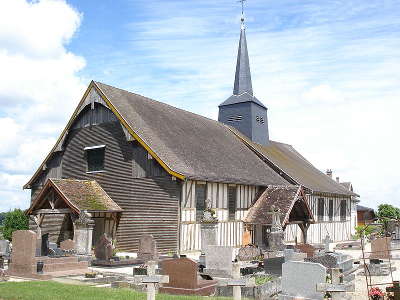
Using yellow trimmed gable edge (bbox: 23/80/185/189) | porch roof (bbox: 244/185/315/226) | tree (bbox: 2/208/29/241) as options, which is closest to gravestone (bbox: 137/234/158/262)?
yellow trimmed gable edge (bbox: 23/80/185/189)

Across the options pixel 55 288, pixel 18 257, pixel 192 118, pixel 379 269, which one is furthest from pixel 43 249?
pixel 192 118

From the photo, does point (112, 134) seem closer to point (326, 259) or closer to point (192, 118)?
point (192, 118)

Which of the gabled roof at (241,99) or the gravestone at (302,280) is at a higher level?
the gabled roof at (241,99)

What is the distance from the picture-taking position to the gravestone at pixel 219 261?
1568cm

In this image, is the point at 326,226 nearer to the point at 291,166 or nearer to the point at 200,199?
the point at 291,166

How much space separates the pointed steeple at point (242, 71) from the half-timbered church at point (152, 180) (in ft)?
24.4

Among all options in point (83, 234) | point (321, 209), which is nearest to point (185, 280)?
point (83, 234)

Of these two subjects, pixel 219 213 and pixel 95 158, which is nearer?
pixel 219 213

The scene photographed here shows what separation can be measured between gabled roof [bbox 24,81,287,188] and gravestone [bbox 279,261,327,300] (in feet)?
33.3

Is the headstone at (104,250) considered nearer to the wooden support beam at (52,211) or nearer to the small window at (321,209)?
the wooden support beam at (52,211)

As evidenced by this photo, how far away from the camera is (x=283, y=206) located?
83.6ft

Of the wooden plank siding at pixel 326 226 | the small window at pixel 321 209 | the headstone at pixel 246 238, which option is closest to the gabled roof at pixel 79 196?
the headstone at pixel 246 238

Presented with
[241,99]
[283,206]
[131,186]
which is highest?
[241,99]

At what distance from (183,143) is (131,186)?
3.87 meters
